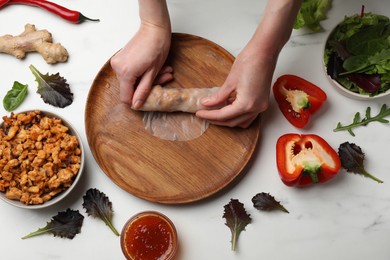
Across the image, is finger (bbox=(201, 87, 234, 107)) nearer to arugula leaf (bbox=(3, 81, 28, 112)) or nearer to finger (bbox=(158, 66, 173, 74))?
finger (bbox=(158, 66, 173, 74))

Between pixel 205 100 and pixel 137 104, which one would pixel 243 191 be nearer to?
pixel 205 100

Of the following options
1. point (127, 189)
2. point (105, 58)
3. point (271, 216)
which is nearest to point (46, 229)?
point (127, 189)

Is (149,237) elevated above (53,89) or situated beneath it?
situated beneath

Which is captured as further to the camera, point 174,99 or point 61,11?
point 61,11

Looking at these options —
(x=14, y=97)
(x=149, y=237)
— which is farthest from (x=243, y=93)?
(x=14, y=97)

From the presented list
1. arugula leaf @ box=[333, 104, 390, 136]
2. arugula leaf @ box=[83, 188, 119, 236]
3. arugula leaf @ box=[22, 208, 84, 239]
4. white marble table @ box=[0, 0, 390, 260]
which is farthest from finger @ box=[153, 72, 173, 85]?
arugula leaf @ box=[333, 104, 390, 136]

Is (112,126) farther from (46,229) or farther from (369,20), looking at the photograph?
(369,20)

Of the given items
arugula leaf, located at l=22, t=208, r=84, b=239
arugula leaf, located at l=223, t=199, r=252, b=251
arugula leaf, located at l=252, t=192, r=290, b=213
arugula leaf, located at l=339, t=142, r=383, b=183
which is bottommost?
arugula leaf, located at l=22, t=208, r=84, b=239
